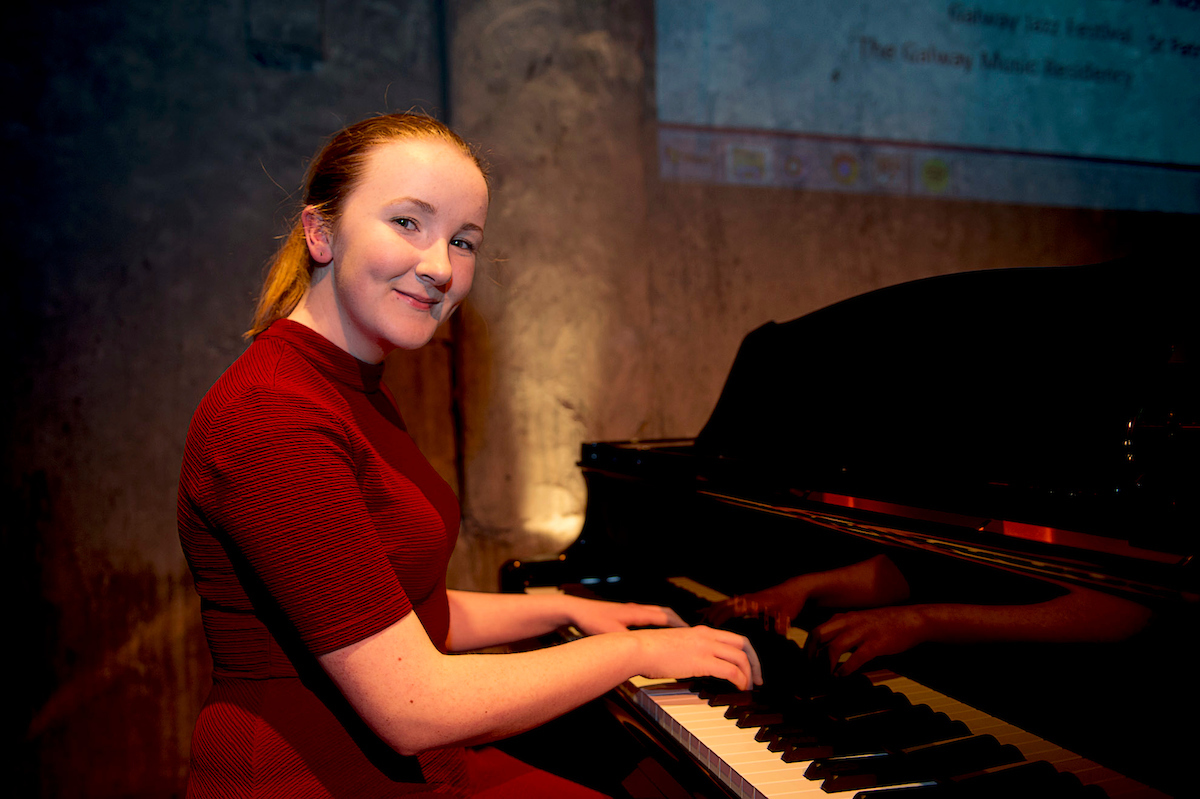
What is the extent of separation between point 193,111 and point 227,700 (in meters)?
2.44

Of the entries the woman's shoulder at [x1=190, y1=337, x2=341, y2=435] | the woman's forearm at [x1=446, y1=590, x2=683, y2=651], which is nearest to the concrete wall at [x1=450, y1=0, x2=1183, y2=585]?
the woman's forearm at [x1=446, y1=590, x2=683, y2=651]

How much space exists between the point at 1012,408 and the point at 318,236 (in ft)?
4.04

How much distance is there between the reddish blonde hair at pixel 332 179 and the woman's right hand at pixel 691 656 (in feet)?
2.50

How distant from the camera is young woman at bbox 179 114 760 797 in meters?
0.80

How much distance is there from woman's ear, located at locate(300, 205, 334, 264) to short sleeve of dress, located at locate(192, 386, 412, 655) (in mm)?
295

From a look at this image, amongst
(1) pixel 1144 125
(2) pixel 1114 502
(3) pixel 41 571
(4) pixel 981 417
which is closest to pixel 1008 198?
(1) pixel 1144 125

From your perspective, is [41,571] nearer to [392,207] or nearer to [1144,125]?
[392,207]

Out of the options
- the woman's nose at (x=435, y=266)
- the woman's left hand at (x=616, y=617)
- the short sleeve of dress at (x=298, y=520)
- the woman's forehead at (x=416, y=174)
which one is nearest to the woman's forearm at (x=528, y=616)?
the woman's left hand at (x=616, y=617)

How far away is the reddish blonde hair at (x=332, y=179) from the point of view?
3.33 ft

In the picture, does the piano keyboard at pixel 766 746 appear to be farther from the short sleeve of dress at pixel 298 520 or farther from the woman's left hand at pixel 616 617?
the short sleeve of dress at pixel 298 520

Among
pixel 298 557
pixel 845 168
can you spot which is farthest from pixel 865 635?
Answer: pixel 845 168

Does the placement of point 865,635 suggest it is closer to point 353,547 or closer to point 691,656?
point 691,656

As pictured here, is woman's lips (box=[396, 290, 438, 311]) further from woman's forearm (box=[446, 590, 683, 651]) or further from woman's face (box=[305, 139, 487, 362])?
woman's forearm (box=[446, 590, 683, 651])

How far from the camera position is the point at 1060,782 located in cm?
78
